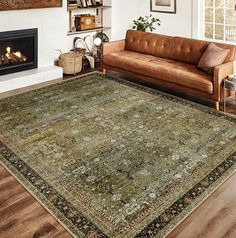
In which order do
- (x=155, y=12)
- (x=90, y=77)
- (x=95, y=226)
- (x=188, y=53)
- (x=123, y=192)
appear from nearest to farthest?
(x=95, y=226)
(x=123, y=192)
(x=188, y=53)
(x=90, y=77)
(x=155, y=12)

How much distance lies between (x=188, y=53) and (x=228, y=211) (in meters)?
3.11

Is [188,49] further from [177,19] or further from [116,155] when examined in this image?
[116,155]

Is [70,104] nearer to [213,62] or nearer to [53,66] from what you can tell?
[53,66]

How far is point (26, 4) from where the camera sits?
Result: 5617mm

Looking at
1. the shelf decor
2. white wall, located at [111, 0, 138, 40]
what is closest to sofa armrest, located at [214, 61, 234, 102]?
the shelf decor

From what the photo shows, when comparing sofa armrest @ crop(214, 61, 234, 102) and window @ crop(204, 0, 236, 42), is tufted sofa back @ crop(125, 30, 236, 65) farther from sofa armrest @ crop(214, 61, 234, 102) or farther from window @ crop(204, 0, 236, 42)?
window @ crop(204, 0, 236, 42)

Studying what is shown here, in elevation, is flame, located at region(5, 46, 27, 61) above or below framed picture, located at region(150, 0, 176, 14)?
below

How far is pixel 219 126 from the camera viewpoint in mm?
4254

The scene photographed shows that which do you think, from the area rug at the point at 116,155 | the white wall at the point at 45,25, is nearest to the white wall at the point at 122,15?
the white wall at the point at 45,25

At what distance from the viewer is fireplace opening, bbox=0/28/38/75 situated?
570 cm

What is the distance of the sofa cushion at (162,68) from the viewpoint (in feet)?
15.7

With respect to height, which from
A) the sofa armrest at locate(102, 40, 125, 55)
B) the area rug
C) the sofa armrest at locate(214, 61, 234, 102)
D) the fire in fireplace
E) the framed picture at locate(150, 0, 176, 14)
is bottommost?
the area rug

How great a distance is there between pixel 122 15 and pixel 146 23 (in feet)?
1.95

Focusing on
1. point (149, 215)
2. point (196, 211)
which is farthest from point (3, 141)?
point (196, 211)
